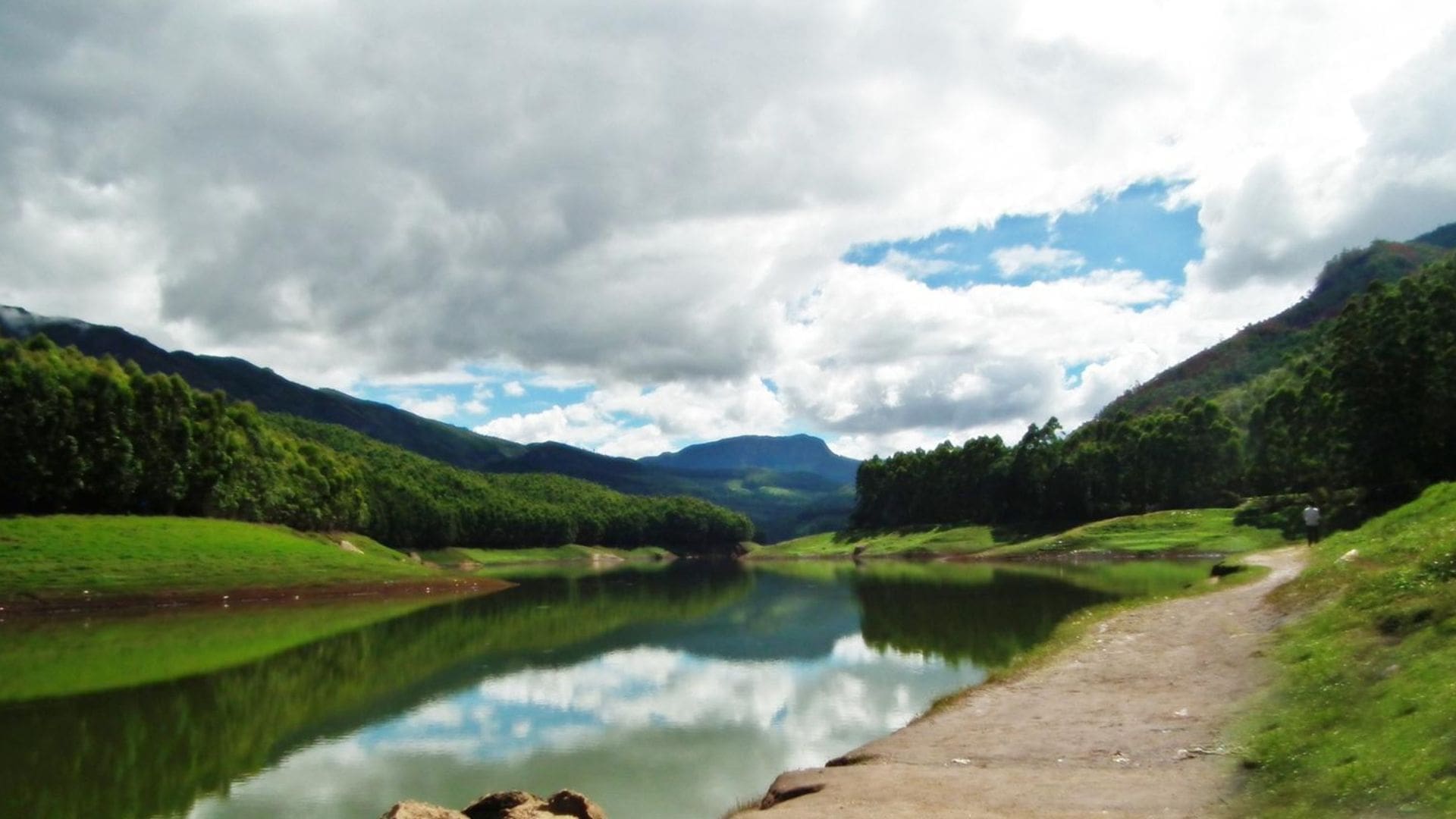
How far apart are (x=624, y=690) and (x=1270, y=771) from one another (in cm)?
2414

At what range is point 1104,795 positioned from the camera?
13258 millimetres

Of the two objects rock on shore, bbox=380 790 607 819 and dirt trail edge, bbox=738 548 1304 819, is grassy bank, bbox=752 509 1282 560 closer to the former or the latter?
dirt trail edge, bbox=738 548 1304 819

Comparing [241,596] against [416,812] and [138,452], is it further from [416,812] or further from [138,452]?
[416,812]

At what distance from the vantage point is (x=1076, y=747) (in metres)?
16.7

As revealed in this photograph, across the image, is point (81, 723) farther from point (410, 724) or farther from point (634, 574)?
point (634, 574)

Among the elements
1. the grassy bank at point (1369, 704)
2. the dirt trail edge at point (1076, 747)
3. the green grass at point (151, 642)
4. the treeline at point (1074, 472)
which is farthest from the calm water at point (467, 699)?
the treeline at point (1074, 472)

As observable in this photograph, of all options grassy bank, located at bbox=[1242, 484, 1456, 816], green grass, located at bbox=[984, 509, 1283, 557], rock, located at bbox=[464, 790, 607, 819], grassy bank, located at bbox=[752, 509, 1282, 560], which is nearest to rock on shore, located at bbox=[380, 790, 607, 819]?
rock, located at bbox=[464, 790, 607, 819]

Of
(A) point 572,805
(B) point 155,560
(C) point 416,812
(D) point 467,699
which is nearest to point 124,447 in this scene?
(B) point 155,560

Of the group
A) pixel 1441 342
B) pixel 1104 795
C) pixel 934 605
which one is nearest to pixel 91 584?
pixel 934 605

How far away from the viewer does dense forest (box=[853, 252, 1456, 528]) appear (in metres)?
67.1

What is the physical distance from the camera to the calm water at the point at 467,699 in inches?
802

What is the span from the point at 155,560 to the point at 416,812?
7411 centimetres

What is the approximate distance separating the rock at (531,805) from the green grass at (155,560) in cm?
6437

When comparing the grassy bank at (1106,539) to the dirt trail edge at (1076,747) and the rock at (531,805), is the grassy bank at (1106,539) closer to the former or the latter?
the dirt trail edge at (1076,747)
